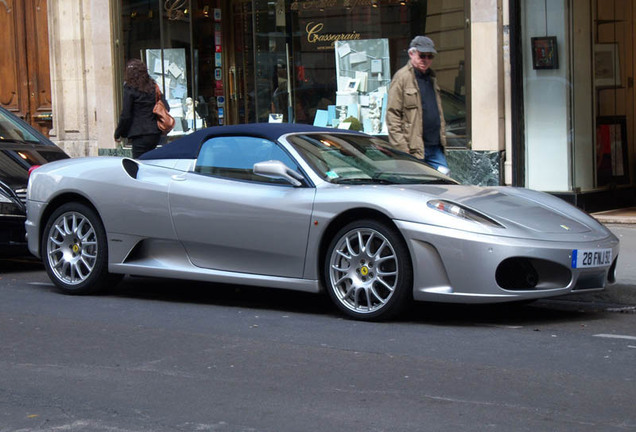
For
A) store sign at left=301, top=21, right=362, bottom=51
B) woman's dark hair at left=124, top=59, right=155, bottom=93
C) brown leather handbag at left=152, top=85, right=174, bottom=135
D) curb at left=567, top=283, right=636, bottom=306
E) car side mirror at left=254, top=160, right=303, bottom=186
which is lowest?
curb at left=567, top=283, right=636, bottom=306

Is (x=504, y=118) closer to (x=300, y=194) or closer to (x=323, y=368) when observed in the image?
(x=300, y=194)

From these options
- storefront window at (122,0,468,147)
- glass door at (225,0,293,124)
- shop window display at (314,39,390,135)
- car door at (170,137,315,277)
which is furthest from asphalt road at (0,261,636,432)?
glass door at (225,0,293,124)

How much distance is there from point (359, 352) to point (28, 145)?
6063mm

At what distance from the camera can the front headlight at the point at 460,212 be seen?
6805mm

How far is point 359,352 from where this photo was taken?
20.3ft

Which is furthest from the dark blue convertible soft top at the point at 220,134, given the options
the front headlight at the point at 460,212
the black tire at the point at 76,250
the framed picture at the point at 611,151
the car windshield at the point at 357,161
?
the framed picture at the point at 611,151

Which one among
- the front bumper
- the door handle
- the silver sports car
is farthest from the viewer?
the door handle

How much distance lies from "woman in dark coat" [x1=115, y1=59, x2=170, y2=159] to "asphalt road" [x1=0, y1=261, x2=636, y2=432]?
355cm

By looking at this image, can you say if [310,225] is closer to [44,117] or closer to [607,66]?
[607,66]

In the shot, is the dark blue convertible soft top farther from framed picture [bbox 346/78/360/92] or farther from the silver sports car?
framed picture [bbox 346/78/360/92]

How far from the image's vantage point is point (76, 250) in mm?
8492

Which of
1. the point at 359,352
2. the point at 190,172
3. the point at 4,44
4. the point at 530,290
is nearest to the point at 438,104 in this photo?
the point at 190,172

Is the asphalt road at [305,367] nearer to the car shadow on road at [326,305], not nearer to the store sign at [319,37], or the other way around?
the car shadow on road at [326,305]

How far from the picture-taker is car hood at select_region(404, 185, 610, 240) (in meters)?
6.87
